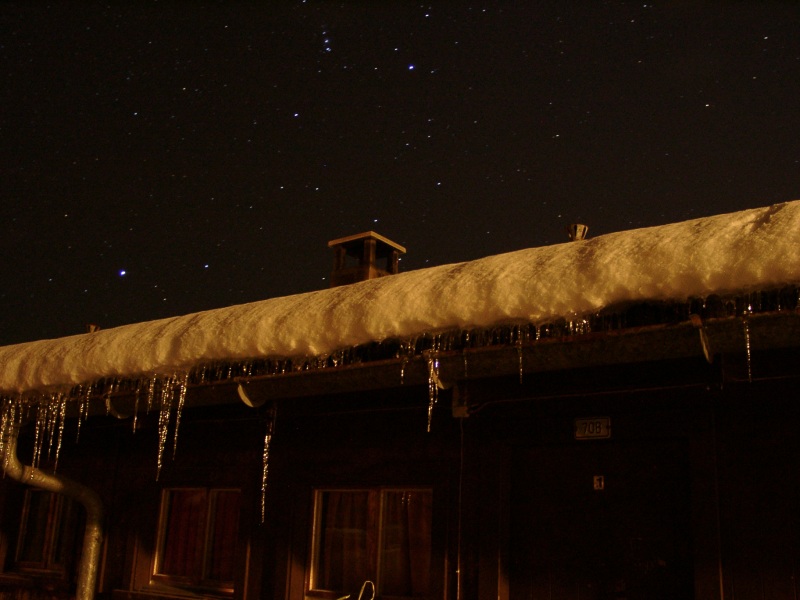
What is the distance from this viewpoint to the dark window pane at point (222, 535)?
828 centimetres

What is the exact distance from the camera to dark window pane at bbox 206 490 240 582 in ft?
27.2

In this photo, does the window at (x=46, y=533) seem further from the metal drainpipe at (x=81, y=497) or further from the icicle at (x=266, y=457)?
the icicle at (x=266, y=457)

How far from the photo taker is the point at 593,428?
6121 millimetres

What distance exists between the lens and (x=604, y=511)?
19.8 feet

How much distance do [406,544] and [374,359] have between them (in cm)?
223

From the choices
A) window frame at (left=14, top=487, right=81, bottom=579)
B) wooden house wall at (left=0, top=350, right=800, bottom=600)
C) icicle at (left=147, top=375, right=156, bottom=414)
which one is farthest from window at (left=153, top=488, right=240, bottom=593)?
icicle at (left=147, top=375, right=156, bottom=414)

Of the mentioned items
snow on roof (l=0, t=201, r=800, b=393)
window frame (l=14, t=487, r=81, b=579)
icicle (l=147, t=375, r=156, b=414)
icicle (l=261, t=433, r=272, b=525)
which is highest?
snow on roof (l=0, t=201, r=800, b=393)

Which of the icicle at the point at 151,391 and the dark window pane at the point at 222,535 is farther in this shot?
the dark window pane at the point at 222,535

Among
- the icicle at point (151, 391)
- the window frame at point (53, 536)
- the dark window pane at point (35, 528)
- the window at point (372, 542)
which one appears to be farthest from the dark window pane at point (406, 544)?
the dark window pane at point (35, 528)

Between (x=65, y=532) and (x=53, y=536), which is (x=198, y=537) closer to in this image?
(x=65, y=532)

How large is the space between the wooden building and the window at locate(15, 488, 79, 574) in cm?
44

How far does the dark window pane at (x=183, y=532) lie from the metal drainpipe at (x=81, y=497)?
0.74 m

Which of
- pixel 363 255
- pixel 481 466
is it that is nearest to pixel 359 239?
pixel 363 255

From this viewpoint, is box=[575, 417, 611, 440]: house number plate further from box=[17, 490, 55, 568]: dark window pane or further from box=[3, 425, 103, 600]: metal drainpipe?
box=[17, 490, 55, 568]: dark window pane
